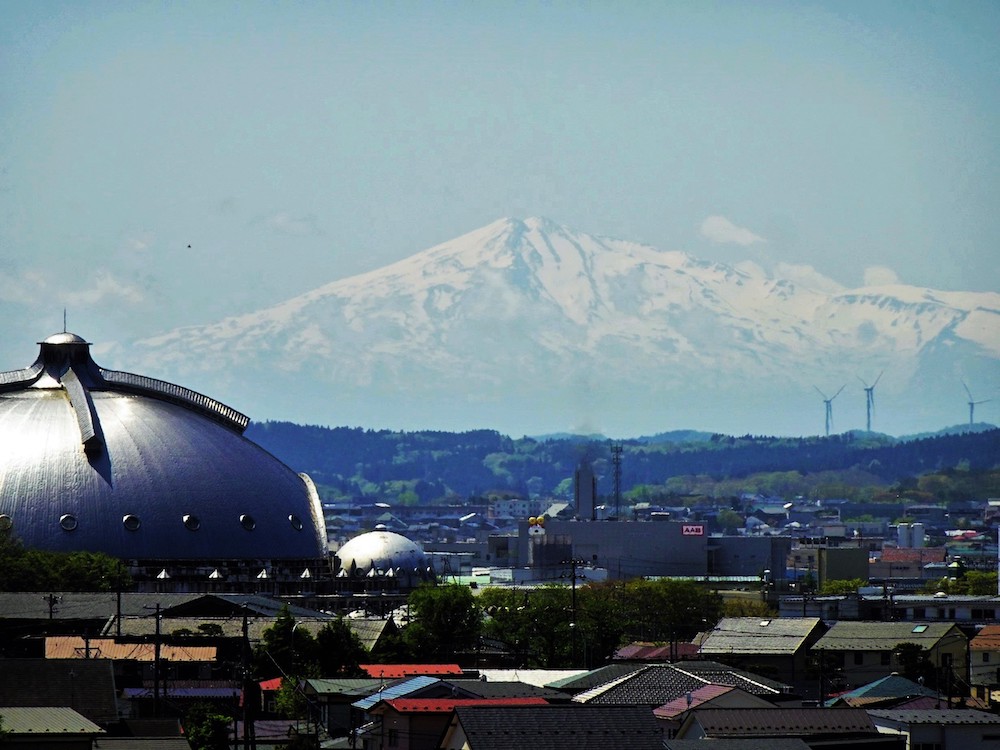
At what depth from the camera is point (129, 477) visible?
15362cm

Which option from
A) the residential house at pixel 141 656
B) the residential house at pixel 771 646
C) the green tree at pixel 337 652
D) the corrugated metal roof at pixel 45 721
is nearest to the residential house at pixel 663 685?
the residential house at pixel 771 646

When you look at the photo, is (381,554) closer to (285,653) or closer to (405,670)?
(285,653)

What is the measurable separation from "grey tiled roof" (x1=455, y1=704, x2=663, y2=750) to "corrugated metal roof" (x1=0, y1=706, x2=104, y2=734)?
996 centimetres

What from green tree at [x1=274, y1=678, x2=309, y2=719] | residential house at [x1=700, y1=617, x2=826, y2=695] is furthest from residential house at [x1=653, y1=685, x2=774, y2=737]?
residential house at [x1=700, y1=617, x2=826, y2=695]

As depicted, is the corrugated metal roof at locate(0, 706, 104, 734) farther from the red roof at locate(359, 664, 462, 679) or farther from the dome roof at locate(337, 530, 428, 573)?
the dome roof at locate(337, 530, 428, 573)

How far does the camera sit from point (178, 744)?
65375 millimetres

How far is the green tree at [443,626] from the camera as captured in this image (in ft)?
355

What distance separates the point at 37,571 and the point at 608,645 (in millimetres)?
34075

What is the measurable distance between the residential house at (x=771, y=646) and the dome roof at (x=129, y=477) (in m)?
50.0

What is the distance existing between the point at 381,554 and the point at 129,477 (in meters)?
25.2

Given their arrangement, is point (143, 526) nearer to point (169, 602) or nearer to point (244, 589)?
point (244, 589)

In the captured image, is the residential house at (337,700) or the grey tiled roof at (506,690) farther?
the residential house at (337,700)

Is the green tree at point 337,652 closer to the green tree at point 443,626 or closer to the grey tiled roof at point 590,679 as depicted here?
the green tree at point 443,626

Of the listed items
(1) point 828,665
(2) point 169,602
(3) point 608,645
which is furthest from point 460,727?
(2) point 169,602
